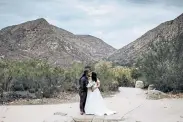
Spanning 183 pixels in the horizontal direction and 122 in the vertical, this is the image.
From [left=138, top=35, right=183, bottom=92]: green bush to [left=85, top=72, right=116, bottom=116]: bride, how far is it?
41.4 ft

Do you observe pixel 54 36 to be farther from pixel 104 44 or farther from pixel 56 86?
pixel 56 86

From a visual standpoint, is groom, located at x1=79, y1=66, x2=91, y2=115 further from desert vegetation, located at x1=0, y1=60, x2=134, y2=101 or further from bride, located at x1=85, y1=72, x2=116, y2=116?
desert vegetation, located at x1=0, y1=60, x2=134, y2=101

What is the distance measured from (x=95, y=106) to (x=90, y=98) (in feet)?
1.43

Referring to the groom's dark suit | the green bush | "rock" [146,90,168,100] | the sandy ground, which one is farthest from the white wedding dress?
the green bush

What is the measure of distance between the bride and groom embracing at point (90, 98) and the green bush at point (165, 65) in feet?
41.5

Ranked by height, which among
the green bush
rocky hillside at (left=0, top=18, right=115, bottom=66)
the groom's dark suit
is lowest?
the groom's dark suit

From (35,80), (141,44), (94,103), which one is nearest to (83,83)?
(94,103)

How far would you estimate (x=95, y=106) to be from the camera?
61.6 feet

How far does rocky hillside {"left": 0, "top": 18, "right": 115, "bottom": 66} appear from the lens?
209ft

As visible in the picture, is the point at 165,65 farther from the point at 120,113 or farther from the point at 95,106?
the point at 95,106

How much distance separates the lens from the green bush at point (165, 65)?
30.8 metres

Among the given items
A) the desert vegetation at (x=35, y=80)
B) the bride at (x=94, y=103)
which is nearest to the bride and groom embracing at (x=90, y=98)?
the bride at (x=94, y=103)

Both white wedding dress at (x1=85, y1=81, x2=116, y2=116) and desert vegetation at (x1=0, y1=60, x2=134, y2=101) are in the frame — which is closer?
white wedding dress at (x1=85, y1=81, x2=116, y2=116)

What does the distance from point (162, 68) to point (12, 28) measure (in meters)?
45.0
